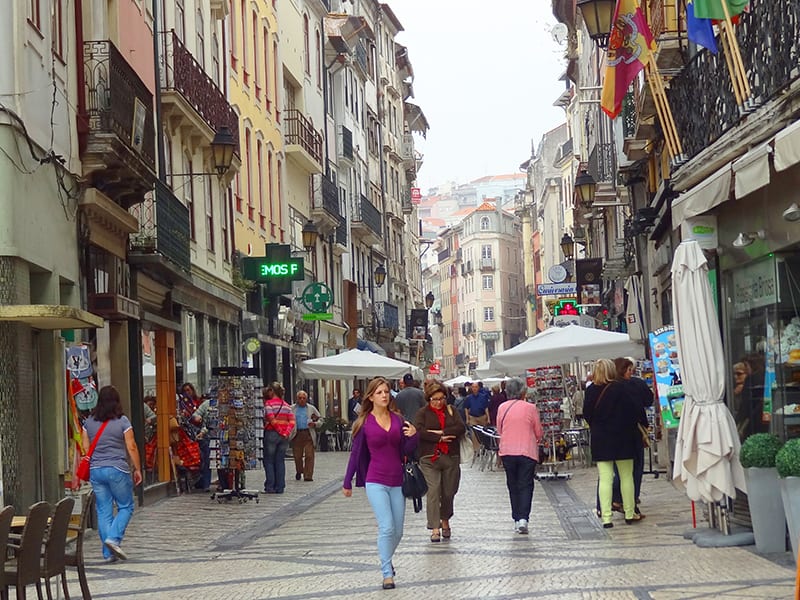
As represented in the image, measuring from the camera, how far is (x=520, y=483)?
17125 mm

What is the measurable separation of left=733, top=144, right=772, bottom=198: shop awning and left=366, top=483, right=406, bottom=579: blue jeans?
383cm

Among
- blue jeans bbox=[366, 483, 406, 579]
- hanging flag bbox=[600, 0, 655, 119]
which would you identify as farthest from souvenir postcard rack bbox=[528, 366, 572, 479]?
blue jeans bbox=[366, 483, 406, 579]

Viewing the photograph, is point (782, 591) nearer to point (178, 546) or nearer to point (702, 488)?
point (702, 488)

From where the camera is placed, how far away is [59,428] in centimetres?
1880

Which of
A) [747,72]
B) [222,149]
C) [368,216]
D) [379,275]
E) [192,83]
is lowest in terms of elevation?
[747,72]

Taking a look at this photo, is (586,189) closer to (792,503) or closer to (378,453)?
(378,453)

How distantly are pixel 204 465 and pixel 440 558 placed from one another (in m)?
12.3

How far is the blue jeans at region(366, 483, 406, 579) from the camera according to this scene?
12.9 m

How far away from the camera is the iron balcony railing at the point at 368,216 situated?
59781mm

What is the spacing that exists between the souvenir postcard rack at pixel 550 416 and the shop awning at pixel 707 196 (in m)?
12.6

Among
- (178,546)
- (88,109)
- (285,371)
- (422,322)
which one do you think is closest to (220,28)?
(285,371)

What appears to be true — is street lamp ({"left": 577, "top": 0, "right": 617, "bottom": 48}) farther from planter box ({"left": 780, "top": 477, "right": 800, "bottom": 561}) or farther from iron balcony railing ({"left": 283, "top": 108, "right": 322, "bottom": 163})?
iron balcony railing ({"left": 283, "top": 108, "right": 322, "bottom": 163})

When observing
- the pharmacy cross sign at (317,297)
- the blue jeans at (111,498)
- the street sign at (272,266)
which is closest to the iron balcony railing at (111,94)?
the blue jeans at (111,498)

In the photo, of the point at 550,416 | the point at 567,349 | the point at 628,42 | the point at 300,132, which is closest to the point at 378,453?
the point at 628,42
